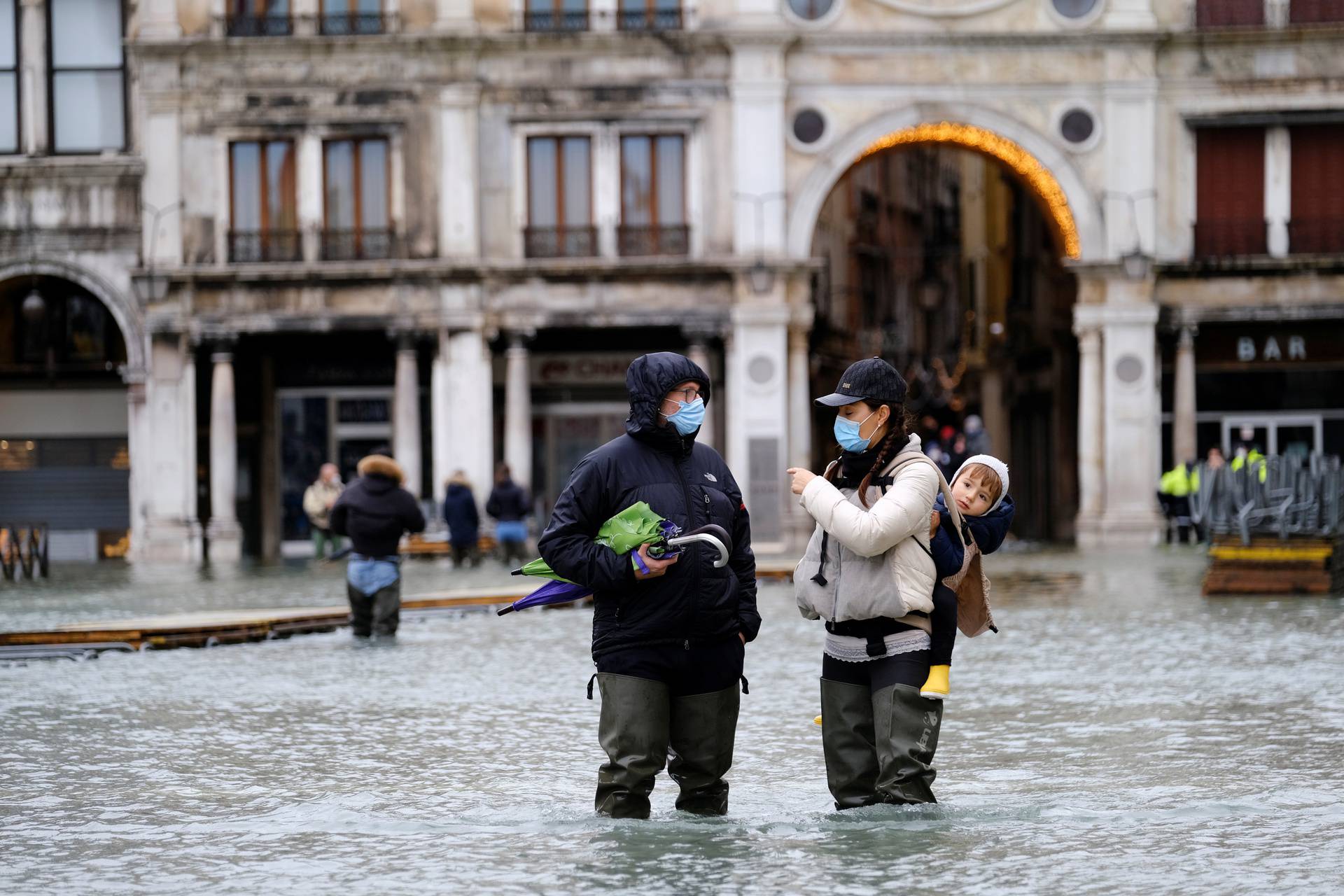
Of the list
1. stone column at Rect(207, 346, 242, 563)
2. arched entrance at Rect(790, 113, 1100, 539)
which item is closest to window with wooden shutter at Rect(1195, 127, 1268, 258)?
arched entrance at Rect(790, 113, 1100, 539)

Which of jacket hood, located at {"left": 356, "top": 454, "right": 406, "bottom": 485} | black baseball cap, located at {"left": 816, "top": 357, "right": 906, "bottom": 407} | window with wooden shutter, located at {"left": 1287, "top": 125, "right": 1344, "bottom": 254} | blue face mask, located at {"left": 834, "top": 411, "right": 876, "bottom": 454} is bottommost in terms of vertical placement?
jacket hood, located at {"left": 356, "top": 454, "right": 406, "bottom": 485}

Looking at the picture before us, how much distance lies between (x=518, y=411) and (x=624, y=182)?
4262 millimetres

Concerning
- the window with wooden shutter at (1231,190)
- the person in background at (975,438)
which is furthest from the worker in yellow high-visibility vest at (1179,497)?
the person in background at (975,438)

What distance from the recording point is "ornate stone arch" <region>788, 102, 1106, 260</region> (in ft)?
120

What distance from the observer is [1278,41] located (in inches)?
1432

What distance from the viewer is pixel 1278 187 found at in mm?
36750

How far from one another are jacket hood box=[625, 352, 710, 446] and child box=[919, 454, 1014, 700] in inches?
40.5

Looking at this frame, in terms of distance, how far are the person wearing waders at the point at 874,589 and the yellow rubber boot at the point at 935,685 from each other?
0.02 metres

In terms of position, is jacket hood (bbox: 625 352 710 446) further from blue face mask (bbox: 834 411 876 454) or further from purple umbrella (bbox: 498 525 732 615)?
blue face mask (bbox: 834 411 876 454)

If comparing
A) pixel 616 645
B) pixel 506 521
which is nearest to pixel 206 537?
pixel 506 521

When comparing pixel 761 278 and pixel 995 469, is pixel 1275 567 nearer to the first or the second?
pixel 995 469

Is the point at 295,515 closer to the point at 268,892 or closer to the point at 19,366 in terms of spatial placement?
the point at 19,366

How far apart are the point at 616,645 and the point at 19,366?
32502 mm

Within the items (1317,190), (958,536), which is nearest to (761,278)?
(1317,190)
